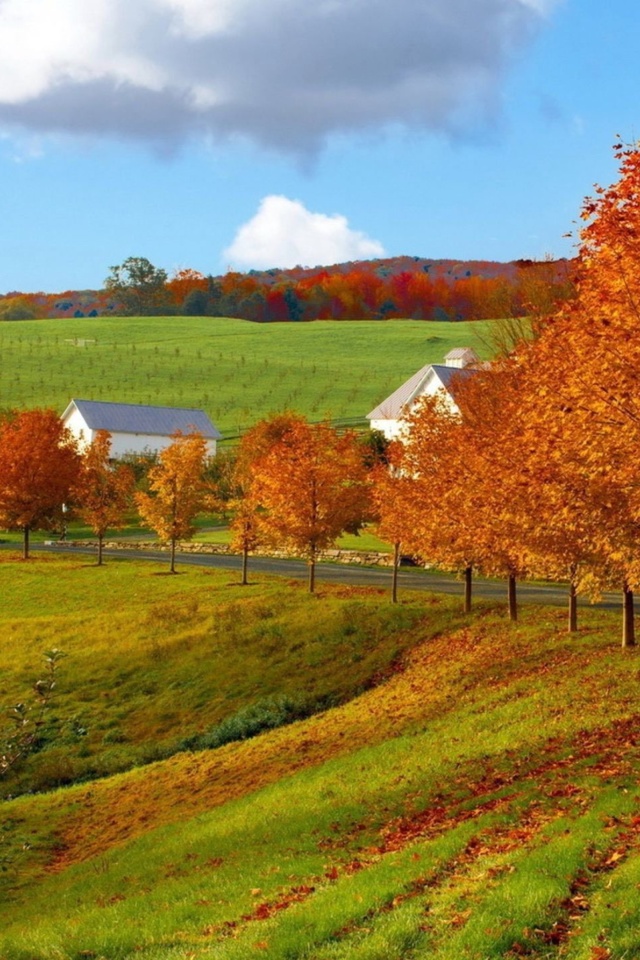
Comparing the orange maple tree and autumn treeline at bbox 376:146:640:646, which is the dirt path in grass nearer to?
autumn treeline at bbox 376:146:640:646

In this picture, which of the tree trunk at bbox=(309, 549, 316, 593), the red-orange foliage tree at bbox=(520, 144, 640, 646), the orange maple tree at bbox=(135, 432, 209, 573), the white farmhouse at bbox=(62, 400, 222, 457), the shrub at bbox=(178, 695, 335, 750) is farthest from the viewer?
the white farmhouse at bbox=(62, 400, 222, 457)

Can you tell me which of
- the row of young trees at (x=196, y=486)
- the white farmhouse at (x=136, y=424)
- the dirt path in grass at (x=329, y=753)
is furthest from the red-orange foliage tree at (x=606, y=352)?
the white farmhouse at (x=136, y=424)

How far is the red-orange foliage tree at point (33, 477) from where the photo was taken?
64000 millimetres

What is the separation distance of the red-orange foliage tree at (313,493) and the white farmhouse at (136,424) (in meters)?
58.9

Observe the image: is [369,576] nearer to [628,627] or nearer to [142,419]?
[628,627]

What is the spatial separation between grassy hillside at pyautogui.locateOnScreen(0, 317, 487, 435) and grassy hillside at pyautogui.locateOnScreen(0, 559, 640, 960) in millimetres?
77467

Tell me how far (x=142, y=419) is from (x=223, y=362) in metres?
42.5

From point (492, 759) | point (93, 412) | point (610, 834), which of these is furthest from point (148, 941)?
point (93, 412)

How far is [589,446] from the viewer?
60.1 feet

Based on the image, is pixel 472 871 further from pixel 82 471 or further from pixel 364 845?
pixel 82 471

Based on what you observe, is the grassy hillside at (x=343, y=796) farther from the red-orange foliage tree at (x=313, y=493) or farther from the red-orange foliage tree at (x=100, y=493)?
the red-orange foliage tree at (x=100, y=493)

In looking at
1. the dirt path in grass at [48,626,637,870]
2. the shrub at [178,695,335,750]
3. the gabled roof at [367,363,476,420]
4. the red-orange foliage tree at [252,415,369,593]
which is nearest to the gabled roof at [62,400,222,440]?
the gabled roof at [367,363,476,420]

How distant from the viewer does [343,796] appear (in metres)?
19.5

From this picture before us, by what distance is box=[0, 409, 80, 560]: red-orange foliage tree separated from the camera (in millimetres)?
64000
